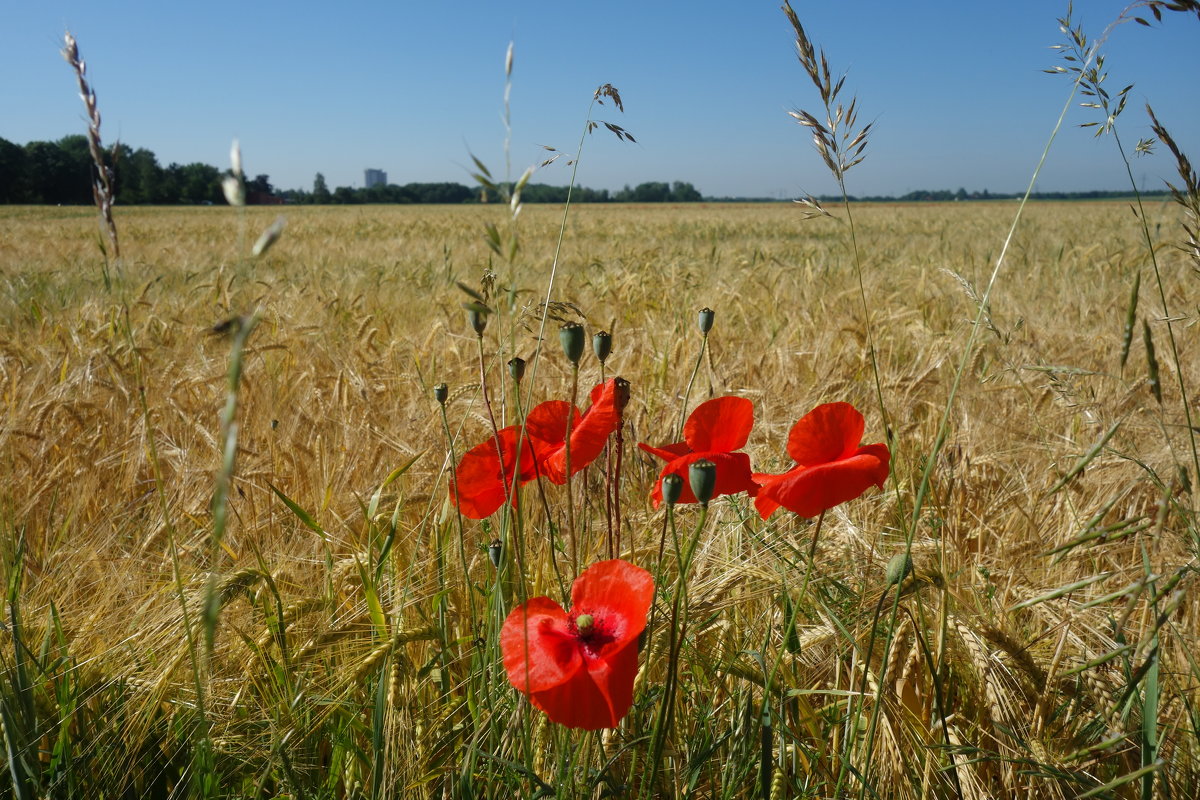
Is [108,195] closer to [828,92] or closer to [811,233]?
[828,92]

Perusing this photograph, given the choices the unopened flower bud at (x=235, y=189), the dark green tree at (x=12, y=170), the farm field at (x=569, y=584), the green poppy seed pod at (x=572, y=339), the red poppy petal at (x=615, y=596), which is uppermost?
the dark green tree at (x=12, y=170)

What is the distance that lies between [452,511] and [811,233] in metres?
17.9


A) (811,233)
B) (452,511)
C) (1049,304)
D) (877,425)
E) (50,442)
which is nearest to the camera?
(452,511)

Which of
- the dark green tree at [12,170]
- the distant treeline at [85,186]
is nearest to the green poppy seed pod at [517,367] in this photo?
the distant treeline at [85,186]

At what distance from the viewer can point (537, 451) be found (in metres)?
0.86

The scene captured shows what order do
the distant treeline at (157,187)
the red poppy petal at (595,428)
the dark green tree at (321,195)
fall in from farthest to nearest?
the dark green tree at (321,195), the distant treeline at (157,187), the red poppy petal at (595,428)

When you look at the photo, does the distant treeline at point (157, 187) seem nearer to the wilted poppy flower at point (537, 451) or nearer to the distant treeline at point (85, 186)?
the distant treeline at point (85, 186)

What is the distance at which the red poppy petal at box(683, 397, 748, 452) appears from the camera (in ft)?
2.45

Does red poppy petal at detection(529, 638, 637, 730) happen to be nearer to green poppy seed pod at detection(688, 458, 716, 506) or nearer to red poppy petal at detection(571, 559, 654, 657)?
red poppy petal at detection(571, 559, 654, 657)

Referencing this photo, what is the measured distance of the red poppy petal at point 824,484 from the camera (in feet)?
2.31

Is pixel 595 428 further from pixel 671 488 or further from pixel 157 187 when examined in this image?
pixel 157 187

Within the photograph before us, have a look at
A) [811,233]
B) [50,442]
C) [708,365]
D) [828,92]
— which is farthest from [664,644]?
[811,233]

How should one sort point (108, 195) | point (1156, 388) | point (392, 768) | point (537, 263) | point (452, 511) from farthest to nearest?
point (537, 263)
point (452, 511)
point (108, 195)
point (392, 768)
point (1156, 388)

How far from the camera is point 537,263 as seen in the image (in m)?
6.07
